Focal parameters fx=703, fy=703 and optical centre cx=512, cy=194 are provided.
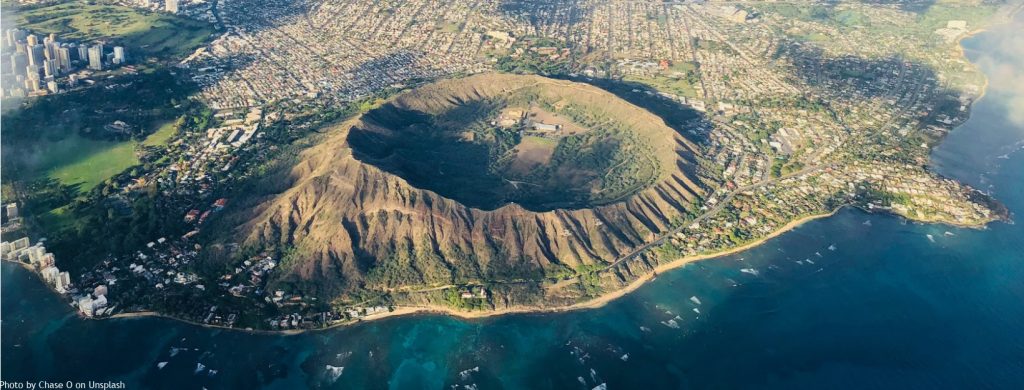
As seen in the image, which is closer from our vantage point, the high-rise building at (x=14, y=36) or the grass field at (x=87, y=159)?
the grass field at (x=87, y=159)

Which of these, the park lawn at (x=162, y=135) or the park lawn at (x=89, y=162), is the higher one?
the park lawn at (x=162, y=135)

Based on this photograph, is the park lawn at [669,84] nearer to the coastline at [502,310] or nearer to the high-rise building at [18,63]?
the coastline at [502,310]

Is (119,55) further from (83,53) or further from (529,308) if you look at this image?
(529,308)

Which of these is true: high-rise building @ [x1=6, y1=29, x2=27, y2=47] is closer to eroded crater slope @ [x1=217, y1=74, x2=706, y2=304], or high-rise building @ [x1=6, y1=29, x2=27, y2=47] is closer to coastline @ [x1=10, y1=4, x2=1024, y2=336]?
coastline @ [x1=10, y1=4, x2=1024, y2=336]

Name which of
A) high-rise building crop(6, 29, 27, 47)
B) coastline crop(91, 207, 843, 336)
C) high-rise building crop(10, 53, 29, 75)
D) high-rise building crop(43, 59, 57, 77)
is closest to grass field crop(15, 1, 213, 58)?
high-rise building crop(6, 29, 27, 47)

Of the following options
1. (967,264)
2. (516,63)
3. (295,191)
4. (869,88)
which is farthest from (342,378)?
(869,88)

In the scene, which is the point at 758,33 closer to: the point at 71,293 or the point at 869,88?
the point at 869,88

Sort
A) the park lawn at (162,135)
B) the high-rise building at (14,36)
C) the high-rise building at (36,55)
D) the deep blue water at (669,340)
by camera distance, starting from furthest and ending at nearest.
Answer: the high-rise building at (14,36) → the high-rise building at (36,55) → the park lawn at (162,135) → the deep blue water at (669,340)

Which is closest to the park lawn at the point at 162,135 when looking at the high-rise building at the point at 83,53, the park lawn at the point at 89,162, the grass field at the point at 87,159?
the grass field at the point at 87,159
